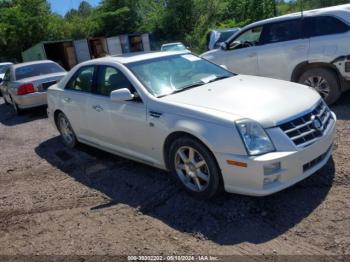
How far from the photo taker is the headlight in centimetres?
353

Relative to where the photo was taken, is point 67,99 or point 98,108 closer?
point 98,108

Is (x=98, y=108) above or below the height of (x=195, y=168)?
above

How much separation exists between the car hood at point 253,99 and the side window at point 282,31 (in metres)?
2.82

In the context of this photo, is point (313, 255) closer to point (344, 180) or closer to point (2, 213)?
point (344, 180)

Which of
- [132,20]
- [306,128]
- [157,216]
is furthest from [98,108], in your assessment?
[132,20]

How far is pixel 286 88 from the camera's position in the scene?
442cm

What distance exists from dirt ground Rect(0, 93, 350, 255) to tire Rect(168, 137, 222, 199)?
150 mm

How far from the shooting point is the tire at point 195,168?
3805 millimetres

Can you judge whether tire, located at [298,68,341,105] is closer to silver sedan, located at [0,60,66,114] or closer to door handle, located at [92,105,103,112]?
door handle, located at [92,105,103,112]

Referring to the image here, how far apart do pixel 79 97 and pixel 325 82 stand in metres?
4.24

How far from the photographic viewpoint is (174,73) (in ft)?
16.1

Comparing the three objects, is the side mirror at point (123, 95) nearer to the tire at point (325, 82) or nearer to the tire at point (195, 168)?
the tire at point (195, 168)

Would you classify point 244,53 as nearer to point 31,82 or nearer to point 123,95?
point 123,95

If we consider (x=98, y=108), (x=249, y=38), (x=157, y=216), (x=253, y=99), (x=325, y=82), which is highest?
(x=249, y=38)
